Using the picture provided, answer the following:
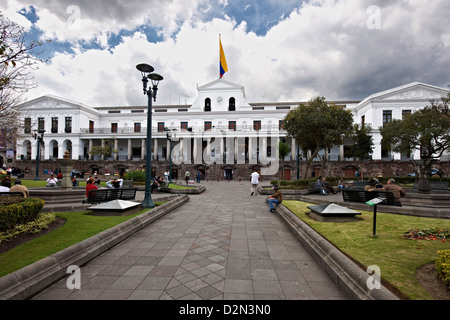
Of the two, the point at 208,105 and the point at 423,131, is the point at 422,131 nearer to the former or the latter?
the point at 423,131

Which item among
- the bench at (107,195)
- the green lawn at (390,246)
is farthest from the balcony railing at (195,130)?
the green lawn at (390,246)

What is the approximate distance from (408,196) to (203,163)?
26.7m

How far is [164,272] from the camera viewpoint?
361 cm

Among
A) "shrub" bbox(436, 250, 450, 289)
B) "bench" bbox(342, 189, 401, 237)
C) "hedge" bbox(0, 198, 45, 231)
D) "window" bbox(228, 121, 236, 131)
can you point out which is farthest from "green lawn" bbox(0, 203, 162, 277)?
"window" bbox(228, 121, 236, 131)

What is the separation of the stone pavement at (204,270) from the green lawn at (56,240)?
0.60m

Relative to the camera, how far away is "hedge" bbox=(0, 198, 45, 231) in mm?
Result: 4414

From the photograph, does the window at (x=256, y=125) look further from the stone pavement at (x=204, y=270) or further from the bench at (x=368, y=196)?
the stone pavement at (x=204, y=270)

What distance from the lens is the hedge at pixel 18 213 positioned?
441 centimetres

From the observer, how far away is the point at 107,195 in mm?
8289

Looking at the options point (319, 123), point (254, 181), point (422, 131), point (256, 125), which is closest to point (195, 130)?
point (256, 125)

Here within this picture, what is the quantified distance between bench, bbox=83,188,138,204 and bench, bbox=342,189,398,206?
8.55 m
